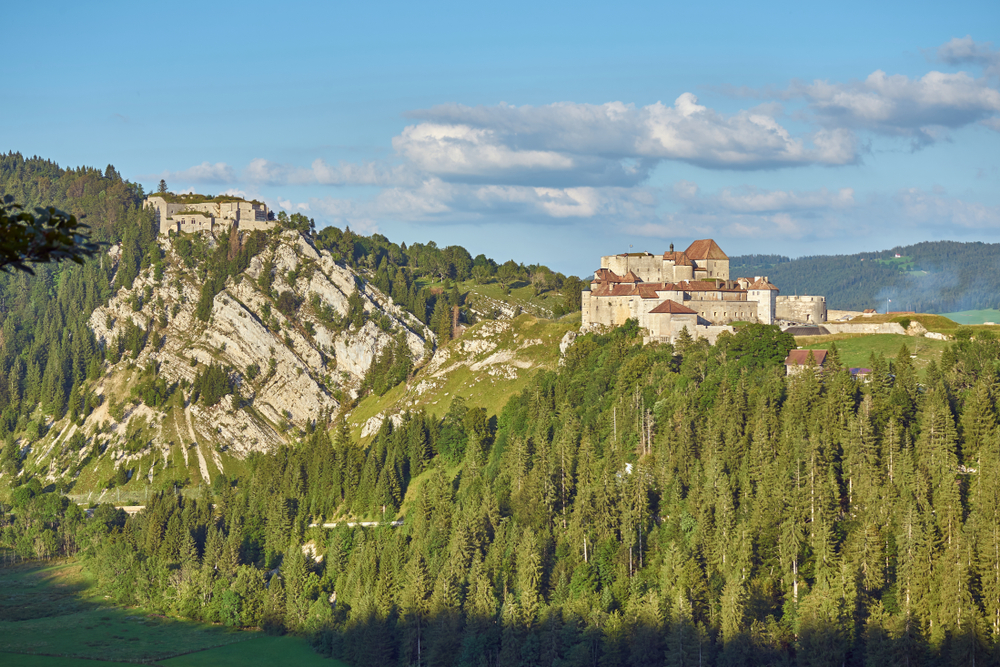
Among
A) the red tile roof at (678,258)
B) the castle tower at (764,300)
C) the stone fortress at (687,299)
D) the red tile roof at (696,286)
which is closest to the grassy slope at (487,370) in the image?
the stone fortress at (687,299)

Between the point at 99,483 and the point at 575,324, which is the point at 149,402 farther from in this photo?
the point at 575,324

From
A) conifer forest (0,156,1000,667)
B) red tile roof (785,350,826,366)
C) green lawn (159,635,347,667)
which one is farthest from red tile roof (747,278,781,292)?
green lawn (159,635,347,667)

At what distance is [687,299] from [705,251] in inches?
652

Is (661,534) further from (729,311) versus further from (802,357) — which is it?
(729,311)

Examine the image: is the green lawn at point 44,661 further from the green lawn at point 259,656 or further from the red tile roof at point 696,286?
the red tile roof at point 696,286

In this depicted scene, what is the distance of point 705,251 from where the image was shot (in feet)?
454

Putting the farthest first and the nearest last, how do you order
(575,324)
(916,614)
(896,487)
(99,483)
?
1. (99,483)
2. (575,324)
3. (896,487)
4. (916,614)

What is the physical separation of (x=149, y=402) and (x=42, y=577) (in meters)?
45.9

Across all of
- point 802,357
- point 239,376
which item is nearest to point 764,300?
point 802,357

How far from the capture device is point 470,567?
10619cm

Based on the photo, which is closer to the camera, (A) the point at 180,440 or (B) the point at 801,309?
(B) the point at 801,309

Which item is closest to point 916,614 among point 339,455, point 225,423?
point 339,455

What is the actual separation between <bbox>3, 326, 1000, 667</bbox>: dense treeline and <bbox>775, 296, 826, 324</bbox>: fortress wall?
13.0 m

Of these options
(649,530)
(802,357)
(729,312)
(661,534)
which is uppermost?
(729,312)
